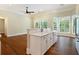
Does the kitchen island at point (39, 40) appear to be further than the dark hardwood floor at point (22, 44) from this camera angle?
Yes

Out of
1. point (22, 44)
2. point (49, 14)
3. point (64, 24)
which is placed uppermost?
point (49, 14)

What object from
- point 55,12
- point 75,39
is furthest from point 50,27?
point 75,39

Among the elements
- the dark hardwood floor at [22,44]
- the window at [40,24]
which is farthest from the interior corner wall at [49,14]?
the dark hardwood floor at [22,44]

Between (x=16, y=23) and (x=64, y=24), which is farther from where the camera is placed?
(x=16, y=23)

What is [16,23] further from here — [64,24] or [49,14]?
[64,24]

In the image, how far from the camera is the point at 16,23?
183cm

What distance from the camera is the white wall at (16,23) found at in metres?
1.74

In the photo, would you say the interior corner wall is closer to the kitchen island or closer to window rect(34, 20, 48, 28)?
window rect(34, 20, 48, 28)

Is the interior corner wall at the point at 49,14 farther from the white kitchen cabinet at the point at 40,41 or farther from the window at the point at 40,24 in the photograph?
the white kitchen cabinet at the point at 40,41

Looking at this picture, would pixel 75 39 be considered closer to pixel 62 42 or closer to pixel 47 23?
pixel 62 42

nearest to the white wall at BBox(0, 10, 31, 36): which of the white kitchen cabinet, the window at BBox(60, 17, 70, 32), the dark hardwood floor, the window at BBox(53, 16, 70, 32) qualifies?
the dark hardwood floor

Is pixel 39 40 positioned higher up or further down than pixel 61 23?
further down

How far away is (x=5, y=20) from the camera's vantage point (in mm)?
1729

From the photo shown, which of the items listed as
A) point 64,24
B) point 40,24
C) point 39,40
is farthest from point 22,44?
point 64,24
